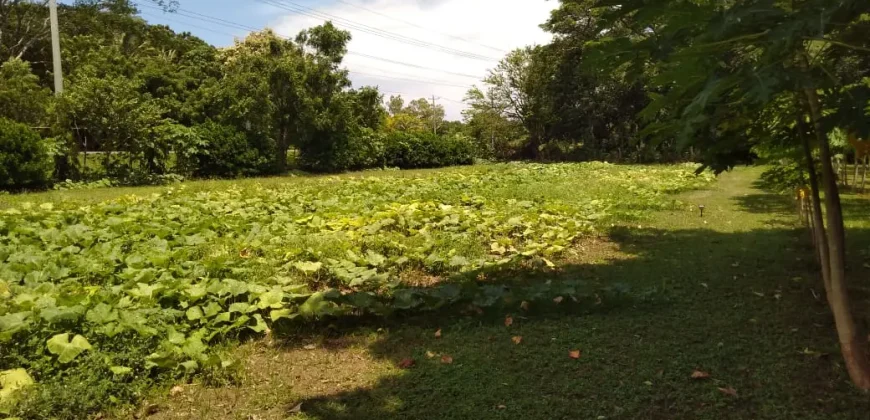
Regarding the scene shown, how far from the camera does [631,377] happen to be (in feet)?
10.1

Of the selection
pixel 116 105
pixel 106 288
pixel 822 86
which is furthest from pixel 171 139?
pixel 822 86

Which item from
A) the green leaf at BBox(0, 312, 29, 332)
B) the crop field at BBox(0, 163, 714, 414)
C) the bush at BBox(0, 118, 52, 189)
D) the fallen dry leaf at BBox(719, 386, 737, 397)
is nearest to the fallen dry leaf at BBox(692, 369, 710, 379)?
the fallen dry leaf at BBox(719, 386, 737, 397)

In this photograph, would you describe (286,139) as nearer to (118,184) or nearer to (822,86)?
(118,184)

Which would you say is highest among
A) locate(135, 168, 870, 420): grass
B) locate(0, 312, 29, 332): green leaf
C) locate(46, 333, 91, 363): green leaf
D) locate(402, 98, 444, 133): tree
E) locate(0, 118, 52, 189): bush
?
locate(402, 98, 444, 133): tree

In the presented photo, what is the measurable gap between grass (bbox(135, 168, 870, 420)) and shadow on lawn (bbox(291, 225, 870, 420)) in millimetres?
10

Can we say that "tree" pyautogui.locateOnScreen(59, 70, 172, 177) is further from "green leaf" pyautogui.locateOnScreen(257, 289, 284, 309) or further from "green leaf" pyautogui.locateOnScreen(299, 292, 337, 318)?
"green leaf" pyautogui.locateOnScreen(299, 292, 337, 318)

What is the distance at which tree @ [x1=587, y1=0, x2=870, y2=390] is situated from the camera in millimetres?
1952

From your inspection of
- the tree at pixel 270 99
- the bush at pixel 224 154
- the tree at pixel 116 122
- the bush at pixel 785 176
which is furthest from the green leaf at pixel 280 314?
the tree at pixel 270 99

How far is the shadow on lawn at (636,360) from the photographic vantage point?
276cm

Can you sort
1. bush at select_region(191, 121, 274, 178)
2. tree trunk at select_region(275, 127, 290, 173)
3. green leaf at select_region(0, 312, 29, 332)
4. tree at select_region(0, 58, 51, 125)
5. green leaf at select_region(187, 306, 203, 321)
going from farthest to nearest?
tree trunk at select_region(275, 127, 290, 173) < bush at select_region(191, 121, 274, 178) < tree at select_region(0, 58, 51, 125) < green leaf at select_region(187, 306, 203, 321) < green leaf at select_region(0, 312, 29, 332)

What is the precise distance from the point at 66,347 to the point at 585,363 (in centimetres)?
274

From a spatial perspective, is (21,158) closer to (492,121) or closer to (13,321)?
(13,321)

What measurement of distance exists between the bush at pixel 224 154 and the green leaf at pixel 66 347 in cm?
1483

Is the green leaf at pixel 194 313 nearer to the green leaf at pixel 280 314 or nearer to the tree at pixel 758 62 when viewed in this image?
the green leaf at pixel 280 314
